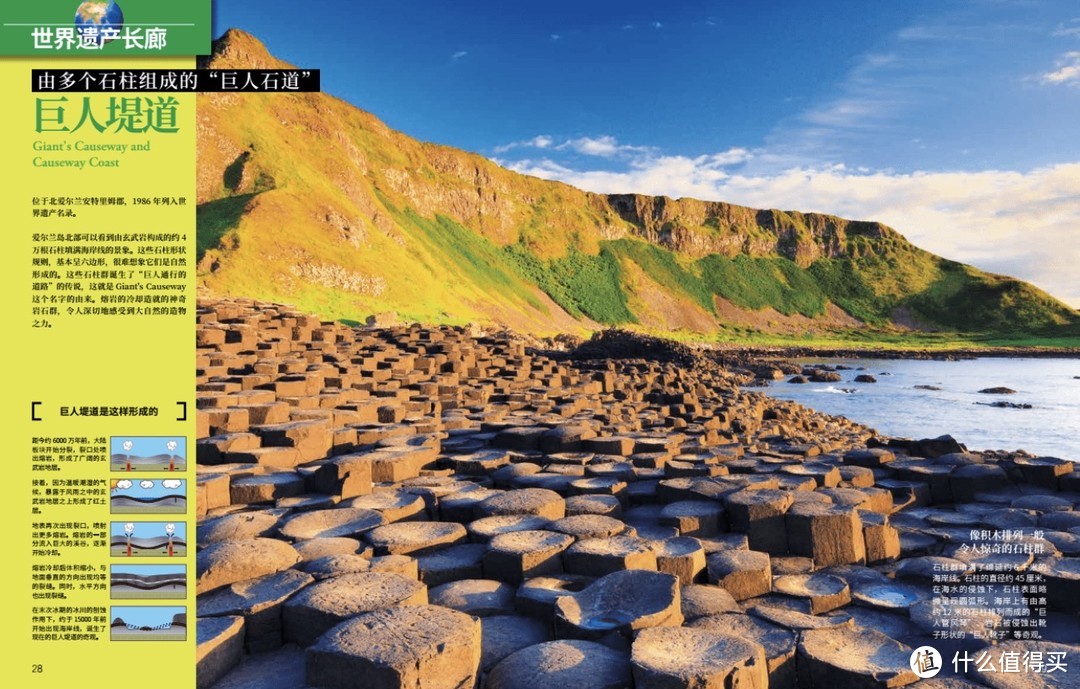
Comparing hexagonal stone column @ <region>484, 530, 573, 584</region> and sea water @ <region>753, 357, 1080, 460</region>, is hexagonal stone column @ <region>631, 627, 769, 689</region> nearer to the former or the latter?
hexagonal stone column @ <region>484, 530, 573, 584</region>

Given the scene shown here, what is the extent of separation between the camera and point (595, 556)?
13.8ft

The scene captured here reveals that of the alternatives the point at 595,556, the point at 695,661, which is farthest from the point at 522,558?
the point at 695,661

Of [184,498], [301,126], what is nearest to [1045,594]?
[184,498]

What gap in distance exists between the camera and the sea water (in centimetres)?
1867

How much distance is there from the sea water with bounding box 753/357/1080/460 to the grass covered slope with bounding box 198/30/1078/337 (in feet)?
83.5

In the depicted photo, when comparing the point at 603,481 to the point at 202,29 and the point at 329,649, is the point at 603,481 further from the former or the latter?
the point at 202,29

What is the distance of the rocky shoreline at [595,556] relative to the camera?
3012 mm

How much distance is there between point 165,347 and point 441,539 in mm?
2233

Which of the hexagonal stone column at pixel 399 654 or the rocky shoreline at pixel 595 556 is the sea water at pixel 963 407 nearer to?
the rocky shoreline at pixel 595 556

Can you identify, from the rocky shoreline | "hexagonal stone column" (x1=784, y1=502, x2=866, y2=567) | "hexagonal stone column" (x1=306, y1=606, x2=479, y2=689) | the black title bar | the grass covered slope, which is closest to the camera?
"hexagonal stone column" (x1=306, y1=606, x2=479, y2=689)

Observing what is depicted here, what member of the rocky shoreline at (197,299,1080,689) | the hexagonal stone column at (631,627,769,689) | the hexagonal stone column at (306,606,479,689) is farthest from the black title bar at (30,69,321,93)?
the hexagonal stone column at (631,627,769,689)

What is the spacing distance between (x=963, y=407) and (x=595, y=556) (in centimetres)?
2692

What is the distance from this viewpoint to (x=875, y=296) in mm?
118812

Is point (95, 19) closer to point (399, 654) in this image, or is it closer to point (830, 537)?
point (399, 654)
